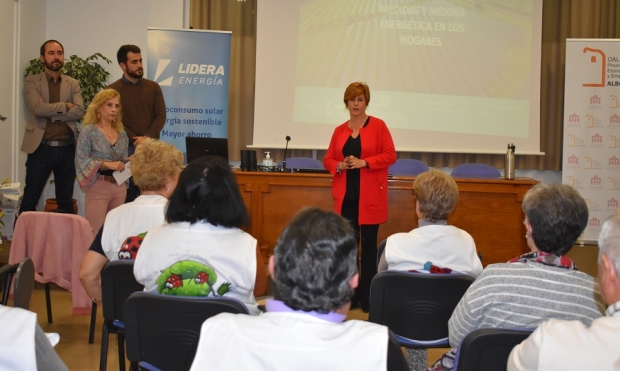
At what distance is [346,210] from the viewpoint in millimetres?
4676

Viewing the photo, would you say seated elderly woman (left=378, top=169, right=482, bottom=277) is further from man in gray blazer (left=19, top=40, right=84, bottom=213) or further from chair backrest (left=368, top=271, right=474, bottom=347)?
man in gray blazer (left=19, top=40, right=84, bottom=213)

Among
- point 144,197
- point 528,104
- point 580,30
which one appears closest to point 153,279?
point 144,197

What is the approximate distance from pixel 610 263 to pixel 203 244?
1.21 meters

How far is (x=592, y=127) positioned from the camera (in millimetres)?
7168

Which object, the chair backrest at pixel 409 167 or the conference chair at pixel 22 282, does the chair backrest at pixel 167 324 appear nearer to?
the conference chair at pixel 22 282

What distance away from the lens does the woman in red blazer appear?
458 centimetres

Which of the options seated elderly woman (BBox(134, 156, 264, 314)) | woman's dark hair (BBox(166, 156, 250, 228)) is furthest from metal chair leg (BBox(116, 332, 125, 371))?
woman's dark hair (BBox(166, 156, 250, 228))

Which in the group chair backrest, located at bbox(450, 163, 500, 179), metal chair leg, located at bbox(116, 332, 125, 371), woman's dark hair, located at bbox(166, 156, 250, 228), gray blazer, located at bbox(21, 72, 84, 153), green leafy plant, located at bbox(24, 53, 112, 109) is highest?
green leafy plant, located at bbox(24, 53, 112, 109)

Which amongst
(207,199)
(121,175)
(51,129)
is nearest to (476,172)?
(121,175)

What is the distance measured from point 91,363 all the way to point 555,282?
2.56 metres

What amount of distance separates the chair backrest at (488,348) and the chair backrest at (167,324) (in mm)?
613

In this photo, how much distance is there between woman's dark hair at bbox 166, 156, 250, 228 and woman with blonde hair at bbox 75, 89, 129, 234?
2501 millimetres

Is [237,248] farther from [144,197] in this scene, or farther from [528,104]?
[528,104]

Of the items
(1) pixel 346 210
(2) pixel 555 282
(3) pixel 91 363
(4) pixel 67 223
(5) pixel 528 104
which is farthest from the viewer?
(5) pixel 528 104
